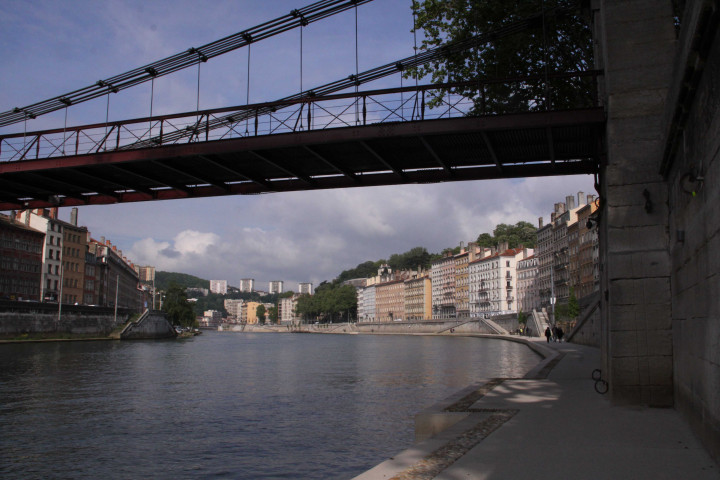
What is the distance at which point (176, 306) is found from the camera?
5281 inches

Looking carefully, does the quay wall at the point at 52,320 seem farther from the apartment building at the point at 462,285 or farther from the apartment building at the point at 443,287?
the apartment building at the point at 443,287

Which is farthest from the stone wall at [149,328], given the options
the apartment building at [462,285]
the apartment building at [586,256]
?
the apartment building at [462,285]

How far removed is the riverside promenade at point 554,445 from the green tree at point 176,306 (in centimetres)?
12511

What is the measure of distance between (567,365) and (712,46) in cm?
2219

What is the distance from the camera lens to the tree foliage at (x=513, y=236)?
17288 centimetres

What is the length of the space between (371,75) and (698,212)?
66.8ft

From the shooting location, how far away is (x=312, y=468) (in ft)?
44.3

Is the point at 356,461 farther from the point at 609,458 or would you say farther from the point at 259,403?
the point at 259,403

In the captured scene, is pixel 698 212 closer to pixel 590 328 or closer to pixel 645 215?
pixel 645 215

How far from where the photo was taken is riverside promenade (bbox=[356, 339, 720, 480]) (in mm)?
7992

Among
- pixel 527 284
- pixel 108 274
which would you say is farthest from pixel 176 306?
pixel 527 284

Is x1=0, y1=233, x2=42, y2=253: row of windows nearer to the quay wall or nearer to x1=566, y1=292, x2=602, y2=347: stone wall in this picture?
the quay wall

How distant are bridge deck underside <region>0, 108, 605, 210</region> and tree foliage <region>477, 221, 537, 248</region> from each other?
14608cm

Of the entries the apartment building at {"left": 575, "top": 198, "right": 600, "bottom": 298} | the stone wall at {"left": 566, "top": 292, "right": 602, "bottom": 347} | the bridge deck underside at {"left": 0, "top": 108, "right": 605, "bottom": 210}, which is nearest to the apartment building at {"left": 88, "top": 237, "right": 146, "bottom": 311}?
the apartment building at {"left": 575, "top": 198, "right": 600, "bottom": 298}
